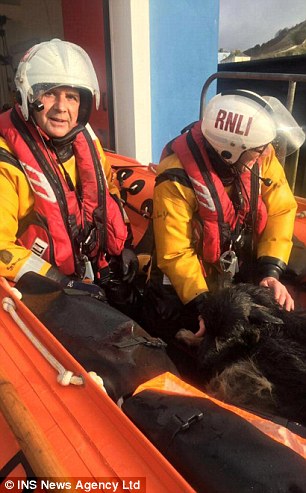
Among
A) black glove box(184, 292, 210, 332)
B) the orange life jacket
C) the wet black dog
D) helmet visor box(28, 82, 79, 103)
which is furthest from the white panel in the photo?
the wet black dog

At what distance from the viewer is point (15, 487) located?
77 cm

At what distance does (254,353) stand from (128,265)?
33.0 inches

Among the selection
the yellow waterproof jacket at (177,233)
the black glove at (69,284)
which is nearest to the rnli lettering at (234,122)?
the yellow waterproof jacket at (177,233)

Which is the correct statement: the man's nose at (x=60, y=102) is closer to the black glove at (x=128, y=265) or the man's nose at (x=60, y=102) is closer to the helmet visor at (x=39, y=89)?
the helmet visor at (x=39, y=89)

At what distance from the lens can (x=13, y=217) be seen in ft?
4.95

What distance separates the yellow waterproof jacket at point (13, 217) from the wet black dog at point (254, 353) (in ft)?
2.03

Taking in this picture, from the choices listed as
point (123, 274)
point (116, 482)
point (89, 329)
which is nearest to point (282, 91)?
point (123, 274)

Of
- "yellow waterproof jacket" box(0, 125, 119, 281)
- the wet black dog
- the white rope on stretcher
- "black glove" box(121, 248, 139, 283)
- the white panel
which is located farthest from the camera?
the white panel

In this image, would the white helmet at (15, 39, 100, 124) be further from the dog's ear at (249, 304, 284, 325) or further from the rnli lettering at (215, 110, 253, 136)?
the dog's ear at (249, 304, 284, 325)

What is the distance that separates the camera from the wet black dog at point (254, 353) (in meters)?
1.07

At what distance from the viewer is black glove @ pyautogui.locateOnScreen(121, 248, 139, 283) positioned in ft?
6.13

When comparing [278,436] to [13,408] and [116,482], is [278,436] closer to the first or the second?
[116,482]
